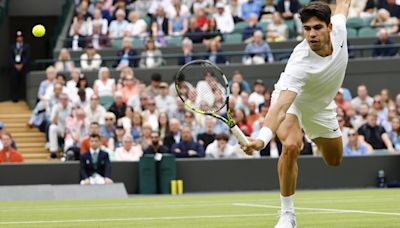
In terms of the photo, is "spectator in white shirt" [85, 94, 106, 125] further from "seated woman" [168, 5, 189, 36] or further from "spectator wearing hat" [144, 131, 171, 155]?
"seated woman" [168, 5, 189, 36]

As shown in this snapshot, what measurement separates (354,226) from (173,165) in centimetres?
1024

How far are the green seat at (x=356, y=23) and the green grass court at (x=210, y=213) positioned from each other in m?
10.3

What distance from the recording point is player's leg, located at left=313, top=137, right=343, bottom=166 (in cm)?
1044

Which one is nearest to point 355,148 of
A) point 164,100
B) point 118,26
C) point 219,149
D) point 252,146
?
point 219,149

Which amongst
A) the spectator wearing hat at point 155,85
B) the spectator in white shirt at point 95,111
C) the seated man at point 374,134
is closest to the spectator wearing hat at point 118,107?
the spectator in white shirt at point 95,111

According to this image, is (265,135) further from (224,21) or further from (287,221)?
(224,21)

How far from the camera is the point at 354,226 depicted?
9602 millimetres

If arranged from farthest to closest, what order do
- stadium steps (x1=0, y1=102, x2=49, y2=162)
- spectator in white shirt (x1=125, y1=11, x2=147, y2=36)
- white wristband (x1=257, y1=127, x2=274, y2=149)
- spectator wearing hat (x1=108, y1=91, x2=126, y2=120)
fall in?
1. spectator in white shirt (x1=125, y1=11, x2=147, y2=36)
2. stadium steps (x1=0, y1=102, x2=49, y2=162)
3. spectator wearing hat (x1=108, y1=91, x2=126, y2=120)
4. white wristband (x1=257, y1=127, x2=274, y2=149)

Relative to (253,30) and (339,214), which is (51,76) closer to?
(253,30)

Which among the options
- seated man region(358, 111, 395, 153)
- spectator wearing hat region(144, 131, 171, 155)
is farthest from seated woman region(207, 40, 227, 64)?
spectator wearing hat region(144, 131, 171, 155)

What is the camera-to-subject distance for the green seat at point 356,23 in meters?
26.0

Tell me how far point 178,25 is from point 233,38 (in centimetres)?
132

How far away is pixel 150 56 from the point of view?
24156mm

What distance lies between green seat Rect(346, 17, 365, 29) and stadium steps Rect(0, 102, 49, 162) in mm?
7523
